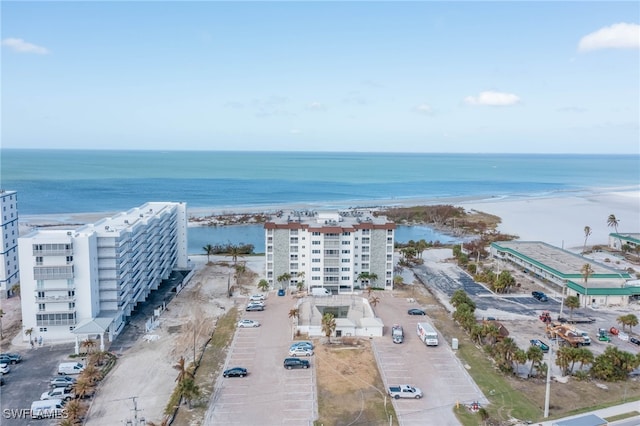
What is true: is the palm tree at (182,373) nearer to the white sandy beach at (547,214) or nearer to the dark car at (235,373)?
the dark car at (235,373)

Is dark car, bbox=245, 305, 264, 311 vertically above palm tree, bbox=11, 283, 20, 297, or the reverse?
palm tree, bbox=11, 283, 20, 297

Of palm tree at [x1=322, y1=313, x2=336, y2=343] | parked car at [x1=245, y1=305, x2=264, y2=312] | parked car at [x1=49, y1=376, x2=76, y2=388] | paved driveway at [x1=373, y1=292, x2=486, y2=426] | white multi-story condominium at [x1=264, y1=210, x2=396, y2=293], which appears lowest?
paved driveway at [x1=373, y1=292, x2=486, y2=426]

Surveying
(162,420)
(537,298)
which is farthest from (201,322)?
(537,298)

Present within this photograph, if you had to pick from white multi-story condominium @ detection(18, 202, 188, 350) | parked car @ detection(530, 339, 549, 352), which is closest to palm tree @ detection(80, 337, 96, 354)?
white multi-story condominium @ detection(18, 202, 188, 350)

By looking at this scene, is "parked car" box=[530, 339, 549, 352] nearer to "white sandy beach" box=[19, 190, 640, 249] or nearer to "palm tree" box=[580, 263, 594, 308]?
"palm tree" box=[580, 263, 594, 308]

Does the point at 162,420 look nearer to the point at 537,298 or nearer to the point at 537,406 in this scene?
the point at 537,406

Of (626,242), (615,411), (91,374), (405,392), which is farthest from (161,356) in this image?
(626,242)
